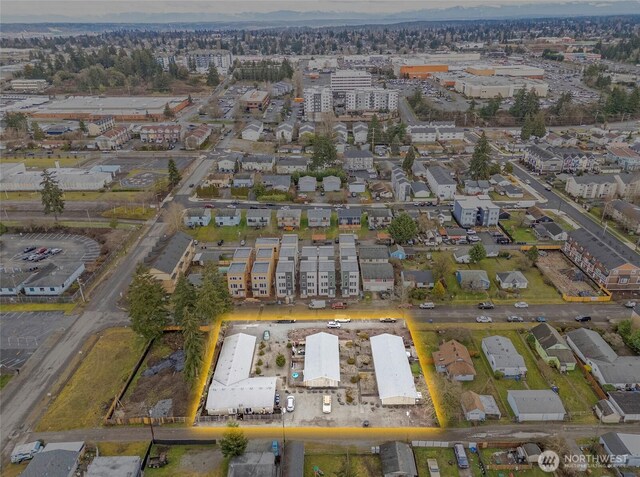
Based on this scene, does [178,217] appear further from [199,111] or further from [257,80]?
[257,80]

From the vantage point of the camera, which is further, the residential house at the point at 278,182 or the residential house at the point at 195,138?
the residential house at the point at 195,138

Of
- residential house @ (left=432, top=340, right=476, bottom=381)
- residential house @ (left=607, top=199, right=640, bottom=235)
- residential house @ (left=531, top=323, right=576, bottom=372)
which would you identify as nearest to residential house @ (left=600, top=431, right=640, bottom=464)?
residential house @ (left=531, top=323, right=576, bottom=372)

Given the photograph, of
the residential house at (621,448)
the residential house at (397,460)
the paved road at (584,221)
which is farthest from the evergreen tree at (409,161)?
the residential house at (397,460)

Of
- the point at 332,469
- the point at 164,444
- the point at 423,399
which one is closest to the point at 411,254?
the point at 423,399

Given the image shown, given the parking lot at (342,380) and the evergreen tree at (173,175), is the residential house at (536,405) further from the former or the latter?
the evergreen tree at (173,175)

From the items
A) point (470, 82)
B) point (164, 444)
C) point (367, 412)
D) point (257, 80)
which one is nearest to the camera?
point (164, 444)

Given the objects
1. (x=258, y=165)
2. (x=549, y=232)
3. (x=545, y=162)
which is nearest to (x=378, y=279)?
(x=549, y=232)
